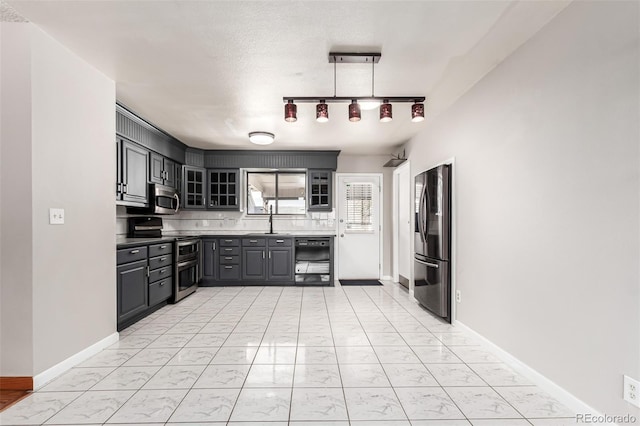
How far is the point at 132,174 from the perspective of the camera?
3.95 metres

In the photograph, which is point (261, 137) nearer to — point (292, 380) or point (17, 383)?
point (292, 380)

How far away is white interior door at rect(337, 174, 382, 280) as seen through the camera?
621cm

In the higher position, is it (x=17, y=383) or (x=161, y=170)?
(x=161, y=170)

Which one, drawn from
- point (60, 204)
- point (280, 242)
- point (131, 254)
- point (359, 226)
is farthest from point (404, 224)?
point (60, 204)

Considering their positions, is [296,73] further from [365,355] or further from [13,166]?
[365,355]

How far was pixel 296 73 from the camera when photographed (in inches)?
113

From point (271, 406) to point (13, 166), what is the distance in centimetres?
233

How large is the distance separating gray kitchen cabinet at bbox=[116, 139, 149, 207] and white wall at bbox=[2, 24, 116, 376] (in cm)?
73

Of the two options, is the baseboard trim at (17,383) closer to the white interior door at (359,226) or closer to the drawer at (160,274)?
the drawer at (160,274)

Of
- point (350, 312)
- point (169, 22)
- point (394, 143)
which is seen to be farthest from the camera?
point (394, 143)

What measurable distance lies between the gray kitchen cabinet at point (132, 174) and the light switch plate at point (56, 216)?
4.28ft

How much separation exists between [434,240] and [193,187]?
4.13 meters

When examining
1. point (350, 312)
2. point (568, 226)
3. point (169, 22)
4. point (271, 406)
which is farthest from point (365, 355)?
point (169, 22)

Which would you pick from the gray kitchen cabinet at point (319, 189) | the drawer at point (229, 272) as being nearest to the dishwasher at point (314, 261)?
the gray kitchen cabinet at point (319, 189)
